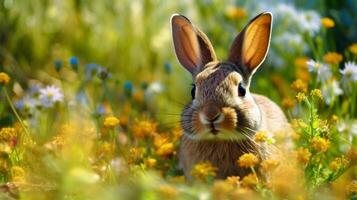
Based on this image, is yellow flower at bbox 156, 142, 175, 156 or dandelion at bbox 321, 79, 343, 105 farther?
dandelion at bbox 321, 79, 343, 105

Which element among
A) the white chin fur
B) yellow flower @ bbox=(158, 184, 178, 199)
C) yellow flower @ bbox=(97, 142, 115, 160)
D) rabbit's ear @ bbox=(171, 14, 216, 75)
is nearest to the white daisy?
rabbit's ear @ bbox=(171, 14, 216, 75)

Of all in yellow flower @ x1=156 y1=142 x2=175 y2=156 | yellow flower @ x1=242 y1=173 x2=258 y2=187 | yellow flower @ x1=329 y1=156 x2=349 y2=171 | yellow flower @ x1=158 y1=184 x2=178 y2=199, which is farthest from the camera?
yellow flower @ x1=156 y1=142 x2=175 y2=156

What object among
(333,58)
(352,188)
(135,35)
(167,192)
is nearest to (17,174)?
(167,192)

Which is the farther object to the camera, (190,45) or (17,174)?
(190,45)

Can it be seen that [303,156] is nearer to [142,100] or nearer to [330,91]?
[330,91]

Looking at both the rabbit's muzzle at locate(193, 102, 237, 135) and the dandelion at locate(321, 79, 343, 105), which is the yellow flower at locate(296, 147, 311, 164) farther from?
the dandelion at locate(321, 79, 343, 105)

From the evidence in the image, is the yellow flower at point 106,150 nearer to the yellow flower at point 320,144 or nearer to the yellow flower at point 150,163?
the yellow flower at point 150,163

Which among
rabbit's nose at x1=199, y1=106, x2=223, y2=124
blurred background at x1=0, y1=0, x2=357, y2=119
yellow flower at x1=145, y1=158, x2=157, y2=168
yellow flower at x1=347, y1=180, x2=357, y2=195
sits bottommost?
yellow flower at x1=347, y1=180, x2=357, y2=195
